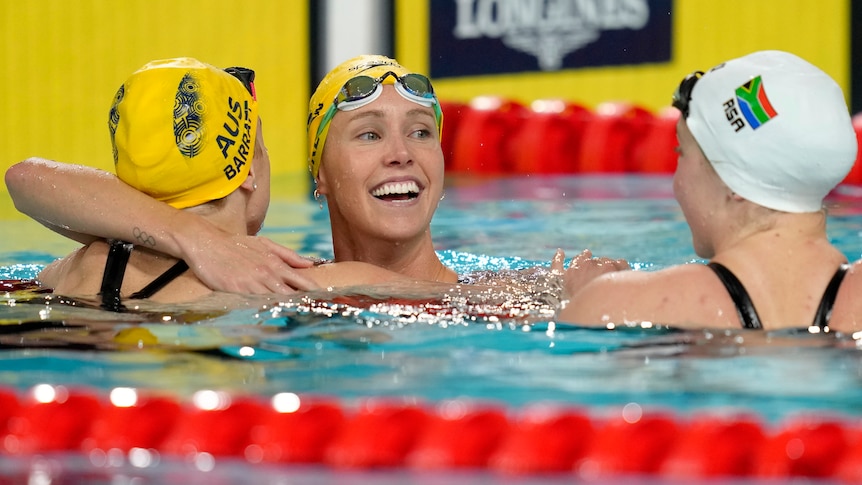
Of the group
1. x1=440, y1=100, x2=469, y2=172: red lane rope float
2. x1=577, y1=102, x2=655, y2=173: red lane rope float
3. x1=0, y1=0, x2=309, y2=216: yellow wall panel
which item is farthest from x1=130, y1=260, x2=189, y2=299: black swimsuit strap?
x1=440, y1=100, x2=469, y2=172: red lane rope float

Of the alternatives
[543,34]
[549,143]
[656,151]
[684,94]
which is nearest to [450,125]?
[549,143]

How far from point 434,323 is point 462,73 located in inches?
313

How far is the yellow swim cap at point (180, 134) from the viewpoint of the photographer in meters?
3.68

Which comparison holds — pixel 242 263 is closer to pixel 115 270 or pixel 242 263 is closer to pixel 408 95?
pixel 115 270

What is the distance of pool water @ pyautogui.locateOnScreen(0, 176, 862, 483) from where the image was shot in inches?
115

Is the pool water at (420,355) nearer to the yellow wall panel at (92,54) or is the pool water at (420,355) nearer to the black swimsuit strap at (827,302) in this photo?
the black swimsuit strap at (827,302)

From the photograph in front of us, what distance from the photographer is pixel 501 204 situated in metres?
8.31

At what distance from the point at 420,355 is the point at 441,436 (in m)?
0.78

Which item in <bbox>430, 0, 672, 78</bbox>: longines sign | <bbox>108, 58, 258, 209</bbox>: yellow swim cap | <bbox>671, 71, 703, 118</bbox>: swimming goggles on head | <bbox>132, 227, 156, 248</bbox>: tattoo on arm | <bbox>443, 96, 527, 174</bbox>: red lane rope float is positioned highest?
<bbox>671, 71, 703, 118</bbox>: swimming goggles on head

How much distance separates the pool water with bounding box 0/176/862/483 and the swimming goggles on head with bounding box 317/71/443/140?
72cm

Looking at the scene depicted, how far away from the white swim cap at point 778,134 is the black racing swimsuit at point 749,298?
0.69 feet

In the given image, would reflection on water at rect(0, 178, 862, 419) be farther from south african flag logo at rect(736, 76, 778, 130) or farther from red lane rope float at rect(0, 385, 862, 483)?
south african flag logo at rect(736, 76, 778, 130)

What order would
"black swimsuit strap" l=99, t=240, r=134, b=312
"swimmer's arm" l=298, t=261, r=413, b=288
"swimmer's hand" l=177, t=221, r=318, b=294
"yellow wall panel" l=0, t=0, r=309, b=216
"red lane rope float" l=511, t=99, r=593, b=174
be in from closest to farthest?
"swimmer's hand" l=177, t=221, r=318, b=294, "black swimsuit strap" l=99, t=240, r=134, b=312, "swimmer's arm" l=298, t=261, r=413, b=288, "yellow wall panel" l=0, t=0, r=309, b=216, "red lane rope float" l=511, t=99, r=593, b=174

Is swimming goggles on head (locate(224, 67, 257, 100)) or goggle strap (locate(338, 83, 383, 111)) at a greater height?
swimming goggles on head (locate(224, 67, 257, 100))
